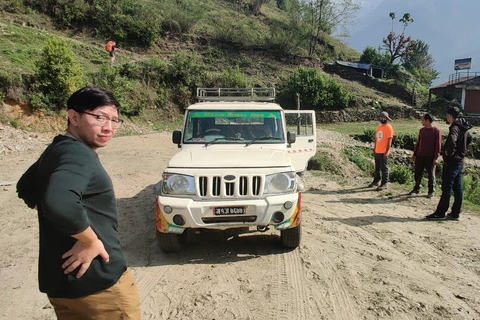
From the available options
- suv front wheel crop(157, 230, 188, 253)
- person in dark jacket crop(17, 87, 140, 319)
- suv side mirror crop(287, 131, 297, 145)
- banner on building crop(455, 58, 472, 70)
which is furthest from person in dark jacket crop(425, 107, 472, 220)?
banner on building crop(455, 58, 472, 70)

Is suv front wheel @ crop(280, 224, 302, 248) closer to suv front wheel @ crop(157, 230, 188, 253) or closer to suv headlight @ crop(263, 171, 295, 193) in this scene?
suv headlight @ crop(263, 171, 295, 193)

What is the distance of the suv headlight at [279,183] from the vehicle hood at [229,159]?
0.14 metres

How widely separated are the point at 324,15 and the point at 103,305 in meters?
45.3

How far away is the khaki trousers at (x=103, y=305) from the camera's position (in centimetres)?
179

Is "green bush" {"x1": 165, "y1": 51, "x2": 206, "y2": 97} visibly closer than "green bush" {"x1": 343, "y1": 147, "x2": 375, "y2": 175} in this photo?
No

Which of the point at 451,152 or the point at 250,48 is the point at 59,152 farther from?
the point at 250,48

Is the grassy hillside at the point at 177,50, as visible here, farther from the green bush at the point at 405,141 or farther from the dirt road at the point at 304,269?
the dirt road at the point at 304,269

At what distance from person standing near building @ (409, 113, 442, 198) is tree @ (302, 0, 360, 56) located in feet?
117

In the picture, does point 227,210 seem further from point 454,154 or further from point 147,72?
point 147,72

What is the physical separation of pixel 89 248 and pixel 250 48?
36.5 meters

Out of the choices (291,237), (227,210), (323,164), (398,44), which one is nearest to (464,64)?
(398,44)

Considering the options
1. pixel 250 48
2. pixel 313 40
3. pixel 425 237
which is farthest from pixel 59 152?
pixel 313 40

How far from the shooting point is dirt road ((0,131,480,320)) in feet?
11.6

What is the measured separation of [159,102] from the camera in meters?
22.8
